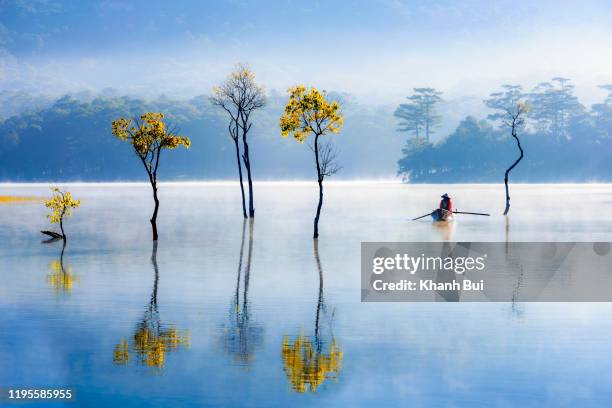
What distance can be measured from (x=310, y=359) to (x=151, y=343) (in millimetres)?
3479

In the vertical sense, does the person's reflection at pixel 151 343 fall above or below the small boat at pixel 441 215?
below

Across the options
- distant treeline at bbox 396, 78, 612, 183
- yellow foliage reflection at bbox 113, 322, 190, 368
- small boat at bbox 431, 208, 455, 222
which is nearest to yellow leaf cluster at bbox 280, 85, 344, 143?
small boat at bbox 431, 208, 455, 222

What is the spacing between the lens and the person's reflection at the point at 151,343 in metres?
18.2

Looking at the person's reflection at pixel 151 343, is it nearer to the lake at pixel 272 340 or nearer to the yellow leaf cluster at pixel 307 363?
the lake at pixel 272 340

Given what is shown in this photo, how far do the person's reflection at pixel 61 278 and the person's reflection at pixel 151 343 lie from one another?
6.42m

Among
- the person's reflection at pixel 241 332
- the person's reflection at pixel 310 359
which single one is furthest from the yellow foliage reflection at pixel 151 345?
the person's reflection at pixel 310 359

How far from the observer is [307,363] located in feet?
59.0

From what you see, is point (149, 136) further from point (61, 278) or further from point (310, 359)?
point (310, 359)

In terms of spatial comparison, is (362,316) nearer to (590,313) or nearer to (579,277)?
(590,313)

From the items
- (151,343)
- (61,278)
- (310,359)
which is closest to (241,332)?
(151,343)

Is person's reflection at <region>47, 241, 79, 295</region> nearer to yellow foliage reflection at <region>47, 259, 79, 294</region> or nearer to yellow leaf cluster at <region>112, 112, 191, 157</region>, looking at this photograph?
yellow foliage reflection at <region>47, 259, 79, 294</region>

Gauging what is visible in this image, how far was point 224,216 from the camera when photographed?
77.5m

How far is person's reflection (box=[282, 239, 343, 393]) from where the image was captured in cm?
1678

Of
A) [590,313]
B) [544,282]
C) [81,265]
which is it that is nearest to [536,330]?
[590,313]
